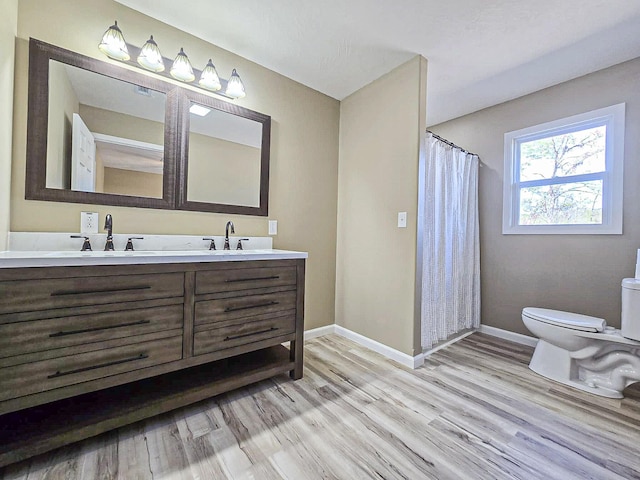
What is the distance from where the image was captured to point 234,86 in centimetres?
201

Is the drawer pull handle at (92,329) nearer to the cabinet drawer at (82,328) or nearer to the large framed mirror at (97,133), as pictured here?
the cabinet drawer at (82,328)

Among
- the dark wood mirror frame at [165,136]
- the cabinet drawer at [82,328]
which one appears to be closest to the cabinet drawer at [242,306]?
the cabinet drawer at [82,328]

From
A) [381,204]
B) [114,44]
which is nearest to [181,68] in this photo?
[114,44]

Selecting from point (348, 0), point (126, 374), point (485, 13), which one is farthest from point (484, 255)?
point (126, 374)

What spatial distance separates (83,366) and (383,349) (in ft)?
6.28

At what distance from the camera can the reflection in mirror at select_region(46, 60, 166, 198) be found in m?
1.50

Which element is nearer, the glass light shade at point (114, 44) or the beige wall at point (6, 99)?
the beige wall at point (6, 99)

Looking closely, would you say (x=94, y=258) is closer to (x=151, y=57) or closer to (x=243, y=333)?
(x=243, y=333)

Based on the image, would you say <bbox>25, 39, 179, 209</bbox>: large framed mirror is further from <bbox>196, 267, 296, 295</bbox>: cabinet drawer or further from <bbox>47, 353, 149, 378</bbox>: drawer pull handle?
<bbox>47, 353, 149, 378</bbox>: drawer pull handle

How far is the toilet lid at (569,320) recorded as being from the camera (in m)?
1.79

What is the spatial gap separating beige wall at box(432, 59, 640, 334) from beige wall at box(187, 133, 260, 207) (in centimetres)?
234

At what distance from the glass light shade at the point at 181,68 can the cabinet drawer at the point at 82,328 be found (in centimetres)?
148

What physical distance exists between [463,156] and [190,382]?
9.43 ft

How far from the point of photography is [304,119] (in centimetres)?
249
